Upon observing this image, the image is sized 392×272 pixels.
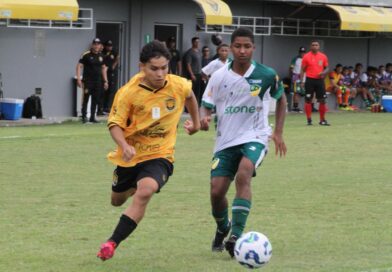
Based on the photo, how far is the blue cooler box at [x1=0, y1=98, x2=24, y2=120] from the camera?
25.0 m

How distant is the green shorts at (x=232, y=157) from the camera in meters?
9.03

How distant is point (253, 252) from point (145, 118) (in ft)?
5.32

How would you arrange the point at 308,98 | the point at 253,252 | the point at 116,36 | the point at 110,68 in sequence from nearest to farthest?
the point at 253,252 < the point at 308,98 < the point at 110,68 < the point at 116,36

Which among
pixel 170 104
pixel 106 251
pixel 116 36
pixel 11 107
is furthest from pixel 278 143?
pixel 116 36

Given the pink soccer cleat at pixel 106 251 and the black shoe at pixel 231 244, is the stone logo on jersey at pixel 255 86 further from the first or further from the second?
the pink soccer cleat at pixel 106 251

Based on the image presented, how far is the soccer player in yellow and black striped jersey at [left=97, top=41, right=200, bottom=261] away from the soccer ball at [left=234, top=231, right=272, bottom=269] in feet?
3.26

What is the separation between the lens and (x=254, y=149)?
9023 mm

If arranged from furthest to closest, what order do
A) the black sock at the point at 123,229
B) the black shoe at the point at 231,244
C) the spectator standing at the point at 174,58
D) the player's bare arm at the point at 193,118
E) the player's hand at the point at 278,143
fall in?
the spectator standing at the point at 174,58, the player's hand at the point at 278,143, the player's bare arm at the point at 193,118, the black shoe at the point at 231,244, the black sock at the point at 123,229

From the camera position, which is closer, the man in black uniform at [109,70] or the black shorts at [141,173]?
the black shorts at [141,173]

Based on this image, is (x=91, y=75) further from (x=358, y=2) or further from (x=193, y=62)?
(x=358, y=2)

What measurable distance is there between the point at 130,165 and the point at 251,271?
1364mm

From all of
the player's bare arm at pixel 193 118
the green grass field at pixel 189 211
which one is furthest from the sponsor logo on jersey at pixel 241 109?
the green grass field at pixel 189 211

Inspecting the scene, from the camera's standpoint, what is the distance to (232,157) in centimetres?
912

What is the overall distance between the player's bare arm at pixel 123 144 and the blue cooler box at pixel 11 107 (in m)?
16.7
